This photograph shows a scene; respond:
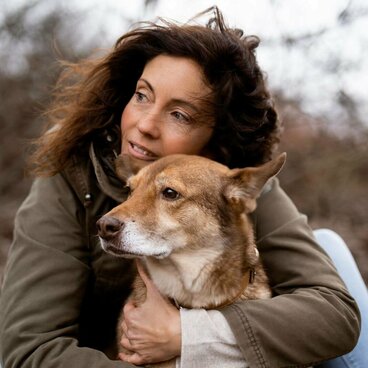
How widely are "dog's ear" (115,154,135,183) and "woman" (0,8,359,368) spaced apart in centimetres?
6

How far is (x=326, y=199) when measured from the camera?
7.39 m

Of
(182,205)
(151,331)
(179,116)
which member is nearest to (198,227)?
(182,205)

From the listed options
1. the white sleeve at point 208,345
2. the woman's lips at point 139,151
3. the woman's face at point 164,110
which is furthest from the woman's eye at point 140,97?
the white sleeve at point 208,345

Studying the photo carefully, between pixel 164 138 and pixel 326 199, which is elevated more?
pixel 164 138

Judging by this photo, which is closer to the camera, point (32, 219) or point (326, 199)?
point (32, 219)

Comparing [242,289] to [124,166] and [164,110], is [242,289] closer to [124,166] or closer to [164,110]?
[124,166]

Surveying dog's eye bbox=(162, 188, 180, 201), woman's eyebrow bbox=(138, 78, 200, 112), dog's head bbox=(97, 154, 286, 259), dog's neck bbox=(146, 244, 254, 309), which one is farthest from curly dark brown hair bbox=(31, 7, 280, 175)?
dog's neck bbox=(146, 244, 254, 309)

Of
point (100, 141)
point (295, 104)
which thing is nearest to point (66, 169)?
point (100, 141)

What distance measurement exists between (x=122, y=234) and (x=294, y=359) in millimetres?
893

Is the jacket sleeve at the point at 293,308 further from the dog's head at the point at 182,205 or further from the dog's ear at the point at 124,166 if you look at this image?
the dog's ear at the point at 124,166

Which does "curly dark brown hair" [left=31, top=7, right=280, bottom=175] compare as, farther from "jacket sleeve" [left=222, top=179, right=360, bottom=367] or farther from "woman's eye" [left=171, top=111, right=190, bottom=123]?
"jacket sleeve" [left=222, top=179, right=360, bottom=367]

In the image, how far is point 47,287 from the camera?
8.58 feet

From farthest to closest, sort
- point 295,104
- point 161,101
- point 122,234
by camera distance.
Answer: point 295,104 < point 161,101 < point 122,234

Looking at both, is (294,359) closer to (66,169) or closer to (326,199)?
(66,169)
